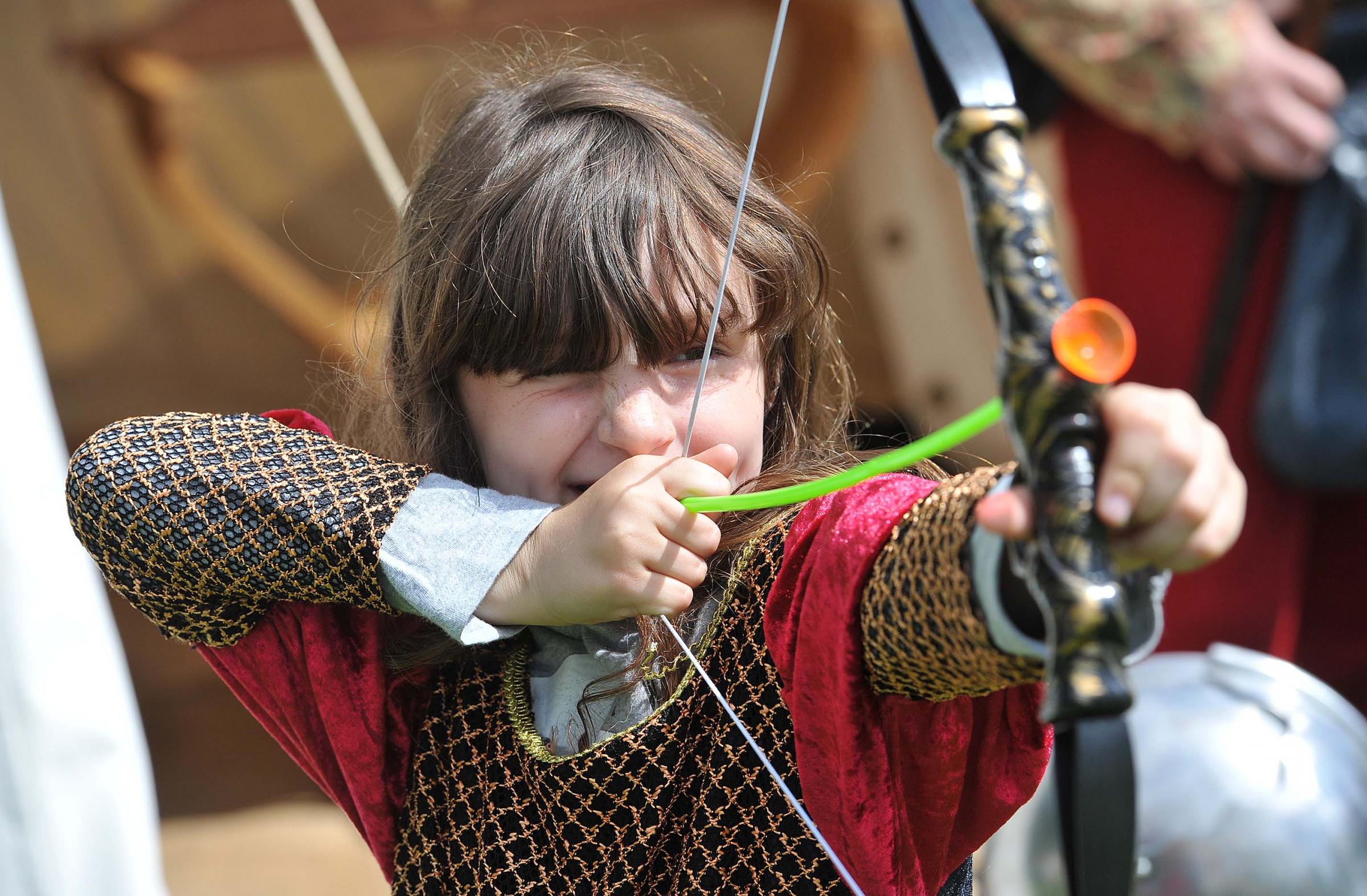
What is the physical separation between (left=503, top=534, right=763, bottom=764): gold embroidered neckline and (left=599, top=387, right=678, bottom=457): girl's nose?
0.08 m

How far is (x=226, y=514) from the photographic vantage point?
81 cm

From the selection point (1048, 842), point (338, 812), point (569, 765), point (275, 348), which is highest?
point (569, 765)

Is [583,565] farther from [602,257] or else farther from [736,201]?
[736,201]

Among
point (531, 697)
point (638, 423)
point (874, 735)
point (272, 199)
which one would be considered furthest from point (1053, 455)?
point (272, 199)

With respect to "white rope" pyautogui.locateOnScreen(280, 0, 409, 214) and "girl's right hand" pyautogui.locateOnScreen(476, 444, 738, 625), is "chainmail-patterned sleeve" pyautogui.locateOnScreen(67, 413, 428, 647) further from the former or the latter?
"white rope" pyautogui.locateOnScreen(280, 0, 409, 214)

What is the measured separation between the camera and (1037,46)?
4.93ft

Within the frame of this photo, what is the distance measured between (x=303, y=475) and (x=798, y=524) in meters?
0.32

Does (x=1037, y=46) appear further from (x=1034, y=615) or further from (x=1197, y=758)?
(x=1034, y=615)

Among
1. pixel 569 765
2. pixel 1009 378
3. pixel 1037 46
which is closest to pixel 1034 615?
pixel 1009 378

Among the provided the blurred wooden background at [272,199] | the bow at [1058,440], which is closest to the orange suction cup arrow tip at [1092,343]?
the bow at [1058,440]

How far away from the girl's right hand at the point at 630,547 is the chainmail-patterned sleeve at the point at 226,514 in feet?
0.43

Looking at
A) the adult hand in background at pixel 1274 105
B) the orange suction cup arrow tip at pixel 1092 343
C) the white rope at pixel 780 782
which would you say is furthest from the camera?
the adult hand in background at pixel 1274 105

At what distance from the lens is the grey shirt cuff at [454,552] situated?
30.0 inches

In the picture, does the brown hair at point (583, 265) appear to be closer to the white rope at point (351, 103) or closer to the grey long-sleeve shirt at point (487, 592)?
the grey long-sleeve shirt at point (487, 592)
